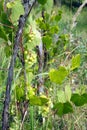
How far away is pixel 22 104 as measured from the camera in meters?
1.24

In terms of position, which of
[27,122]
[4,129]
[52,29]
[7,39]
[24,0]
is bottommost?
[4,129]

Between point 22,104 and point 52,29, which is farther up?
point 52,29

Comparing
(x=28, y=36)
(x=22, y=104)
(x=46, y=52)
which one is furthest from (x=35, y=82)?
(x=28, y=36)

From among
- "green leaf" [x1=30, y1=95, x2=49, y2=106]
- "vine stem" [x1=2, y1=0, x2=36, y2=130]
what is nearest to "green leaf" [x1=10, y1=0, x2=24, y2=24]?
"vine stem" [x1=2, y1=0, x2=36, y2=130]

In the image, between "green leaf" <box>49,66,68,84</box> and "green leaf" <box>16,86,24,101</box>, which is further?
"green leaf" <box>16,86,24,101</box>

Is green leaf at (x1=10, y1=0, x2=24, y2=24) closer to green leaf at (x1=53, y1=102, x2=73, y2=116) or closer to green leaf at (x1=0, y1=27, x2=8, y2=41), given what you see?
green leaf at (x1=0, y1=27, x2=8, y2=41)

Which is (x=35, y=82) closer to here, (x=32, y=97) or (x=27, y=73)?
(x=27, y=73)

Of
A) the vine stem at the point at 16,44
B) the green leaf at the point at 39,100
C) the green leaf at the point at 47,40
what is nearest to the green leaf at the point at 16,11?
the vine stem at the point at 16,44

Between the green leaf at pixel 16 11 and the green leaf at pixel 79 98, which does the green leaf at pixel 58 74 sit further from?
the green leaf at pixel 16 11

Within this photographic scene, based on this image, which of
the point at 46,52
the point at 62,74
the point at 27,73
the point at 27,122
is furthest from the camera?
the point at 46,52

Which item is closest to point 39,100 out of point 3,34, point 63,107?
point 63,107

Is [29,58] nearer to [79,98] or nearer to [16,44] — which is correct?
[16,44]

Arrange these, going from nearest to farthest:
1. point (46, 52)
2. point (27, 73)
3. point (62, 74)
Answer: point (62, 74), point (27, 73), point (46, 52)

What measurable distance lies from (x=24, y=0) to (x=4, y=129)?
40 centimetres
